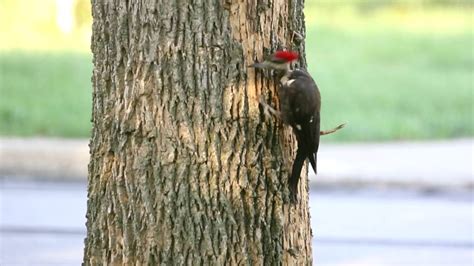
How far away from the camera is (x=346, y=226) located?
8.83m

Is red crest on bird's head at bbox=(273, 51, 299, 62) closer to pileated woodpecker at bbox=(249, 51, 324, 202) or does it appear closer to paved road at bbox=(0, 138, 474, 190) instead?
pileated woodpecker at bbox=(249, 51, 324, 202)

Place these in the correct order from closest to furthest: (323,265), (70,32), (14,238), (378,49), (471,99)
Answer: (323,265) → (14,238) → (471,99) → (378,49) → (70,32)

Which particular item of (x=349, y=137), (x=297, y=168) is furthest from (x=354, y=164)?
(x=297, y=168)

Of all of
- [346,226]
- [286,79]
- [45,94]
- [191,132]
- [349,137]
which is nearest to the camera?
[191,132]

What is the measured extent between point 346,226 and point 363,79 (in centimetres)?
651

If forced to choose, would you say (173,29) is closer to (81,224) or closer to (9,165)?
(81,224)

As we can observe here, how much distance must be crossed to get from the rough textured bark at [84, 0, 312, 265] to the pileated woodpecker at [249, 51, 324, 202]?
50mm

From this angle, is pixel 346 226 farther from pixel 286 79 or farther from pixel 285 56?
pixel 285 56

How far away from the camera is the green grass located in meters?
11.9

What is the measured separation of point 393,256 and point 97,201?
4.22 metres

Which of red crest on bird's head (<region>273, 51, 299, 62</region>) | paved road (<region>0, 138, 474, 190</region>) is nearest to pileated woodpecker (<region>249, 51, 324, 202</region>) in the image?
red crest on bird's head (<region>273, 51, 299, 62</region>)

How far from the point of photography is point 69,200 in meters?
9.55

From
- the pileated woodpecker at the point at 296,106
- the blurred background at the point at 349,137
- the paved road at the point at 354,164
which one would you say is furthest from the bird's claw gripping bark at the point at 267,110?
the paved road at the point at 354,164

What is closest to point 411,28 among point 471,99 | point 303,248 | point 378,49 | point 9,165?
point 378,49
